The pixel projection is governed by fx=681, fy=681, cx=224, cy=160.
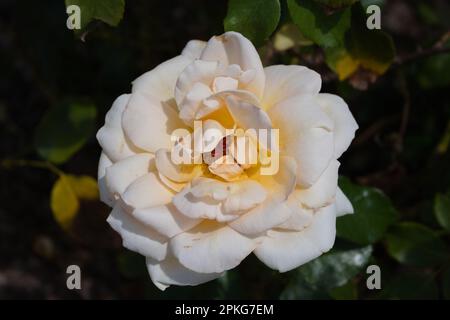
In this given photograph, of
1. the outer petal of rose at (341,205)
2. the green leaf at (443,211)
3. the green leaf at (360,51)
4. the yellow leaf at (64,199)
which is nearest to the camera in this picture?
the outer petal of rose at (341,205)

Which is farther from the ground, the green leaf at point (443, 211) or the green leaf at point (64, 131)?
the green leaf at point (64, 131)

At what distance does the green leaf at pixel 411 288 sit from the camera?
4.02 feet

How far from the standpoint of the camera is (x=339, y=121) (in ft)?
3.03

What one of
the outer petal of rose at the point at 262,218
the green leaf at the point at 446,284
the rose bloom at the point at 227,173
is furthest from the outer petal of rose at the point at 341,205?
the green leaf at the point at 446,284

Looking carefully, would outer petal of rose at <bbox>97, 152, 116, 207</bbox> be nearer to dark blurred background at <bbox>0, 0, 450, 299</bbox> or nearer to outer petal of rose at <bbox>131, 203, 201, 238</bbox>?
outer petal of rose at <bbox>131, 203, 201, 238</bbox>

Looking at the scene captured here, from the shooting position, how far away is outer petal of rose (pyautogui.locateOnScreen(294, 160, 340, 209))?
2.90ft

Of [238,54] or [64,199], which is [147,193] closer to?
[238,54]

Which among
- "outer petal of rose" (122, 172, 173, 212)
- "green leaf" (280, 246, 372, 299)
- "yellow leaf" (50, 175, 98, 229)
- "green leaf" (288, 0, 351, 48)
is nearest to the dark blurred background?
"yellow leaf" (50, 175, 98, 229)

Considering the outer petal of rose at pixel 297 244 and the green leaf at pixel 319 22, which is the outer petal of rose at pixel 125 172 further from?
the green leaf at pixel 319 22

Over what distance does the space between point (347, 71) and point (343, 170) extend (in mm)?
511

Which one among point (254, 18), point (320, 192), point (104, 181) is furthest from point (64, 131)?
point (320, 192)

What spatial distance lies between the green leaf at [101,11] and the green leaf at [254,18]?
0.52ft
